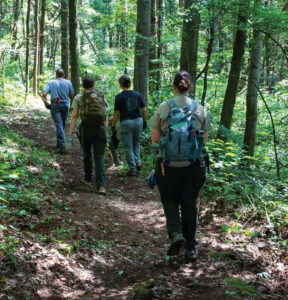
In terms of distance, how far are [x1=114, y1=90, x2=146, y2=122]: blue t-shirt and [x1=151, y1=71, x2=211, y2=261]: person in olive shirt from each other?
12.4 feet

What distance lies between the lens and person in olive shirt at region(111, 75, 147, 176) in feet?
25.1

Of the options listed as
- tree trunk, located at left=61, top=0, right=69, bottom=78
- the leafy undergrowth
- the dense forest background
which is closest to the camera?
the leafy undergrowth

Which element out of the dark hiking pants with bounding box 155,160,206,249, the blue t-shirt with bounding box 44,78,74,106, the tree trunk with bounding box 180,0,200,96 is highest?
the tree trunk with bounding box 180,0,200,96

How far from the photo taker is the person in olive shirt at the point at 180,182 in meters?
3.82

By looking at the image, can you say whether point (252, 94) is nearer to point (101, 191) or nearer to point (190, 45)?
point (190, 45)

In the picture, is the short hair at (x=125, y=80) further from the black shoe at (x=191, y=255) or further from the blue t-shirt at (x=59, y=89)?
the black shoe at (x=191, y=255)

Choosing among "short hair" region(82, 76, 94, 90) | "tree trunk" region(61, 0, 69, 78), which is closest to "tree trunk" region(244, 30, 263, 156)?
"short hair" region(82, 76, 94, 90)

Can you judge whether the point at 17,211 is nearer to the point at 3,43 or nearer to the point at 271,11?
the point at 271,11

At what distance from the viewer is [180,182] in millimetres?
3916

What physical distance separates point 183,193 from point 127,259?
4.10ft

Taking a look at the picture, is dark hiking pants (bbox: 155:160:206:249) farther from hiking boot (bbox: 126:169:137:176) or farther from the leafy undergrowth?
hiking boot (bbox: 126:169:137:176)

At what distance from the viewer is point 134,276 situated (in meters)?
3.89

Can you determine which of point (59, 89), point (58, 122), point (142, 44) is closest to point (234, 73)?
point (142, 44)

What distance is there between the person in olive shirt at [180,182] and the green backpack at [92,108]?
2.91 m
